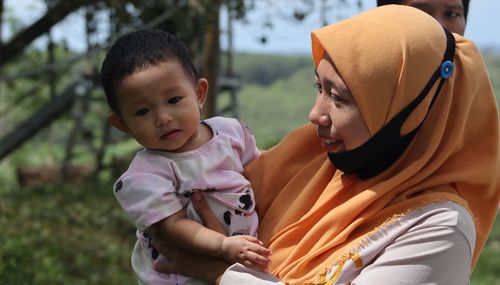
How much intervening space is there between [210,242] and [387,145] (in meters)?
0.53

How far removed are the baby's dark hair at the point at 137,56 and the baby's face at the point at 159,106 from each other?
0.06 feet

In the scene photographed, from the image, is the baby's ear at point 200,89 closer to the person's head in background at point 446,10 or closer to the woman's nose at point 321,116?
the woman's nose at point 321,116

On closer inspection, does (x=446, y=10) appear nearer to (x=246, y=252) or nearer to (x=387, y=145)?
(x=387, y=145)

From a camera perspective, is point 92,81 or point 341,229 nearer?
point 341,229

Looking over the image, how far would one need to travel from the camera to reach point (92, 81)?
8.68 metres

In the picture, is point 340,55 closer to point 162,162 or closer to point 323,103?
point 323,103

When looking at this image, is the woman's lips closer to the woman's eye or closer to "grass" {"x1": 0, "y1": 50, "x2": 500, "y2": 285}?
the woman's eye

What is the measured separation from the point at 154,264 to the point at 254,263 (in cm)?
38

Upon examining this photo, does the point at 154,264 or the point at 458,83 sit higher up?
the point at 458,83

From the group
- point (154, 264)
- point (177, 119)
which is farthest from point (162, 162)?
point (154, 264)

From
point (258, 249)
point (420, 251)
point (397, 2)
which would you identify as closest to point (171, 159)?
point (258, 249)

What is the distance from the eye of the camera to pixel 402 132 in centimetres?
205

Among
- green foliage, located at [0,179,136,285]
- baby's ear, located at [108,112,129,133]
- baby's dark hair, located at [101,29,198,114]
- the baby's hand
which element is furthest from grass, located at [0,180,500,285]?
the baby's hand

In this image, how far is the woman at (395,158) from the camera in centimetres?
200
